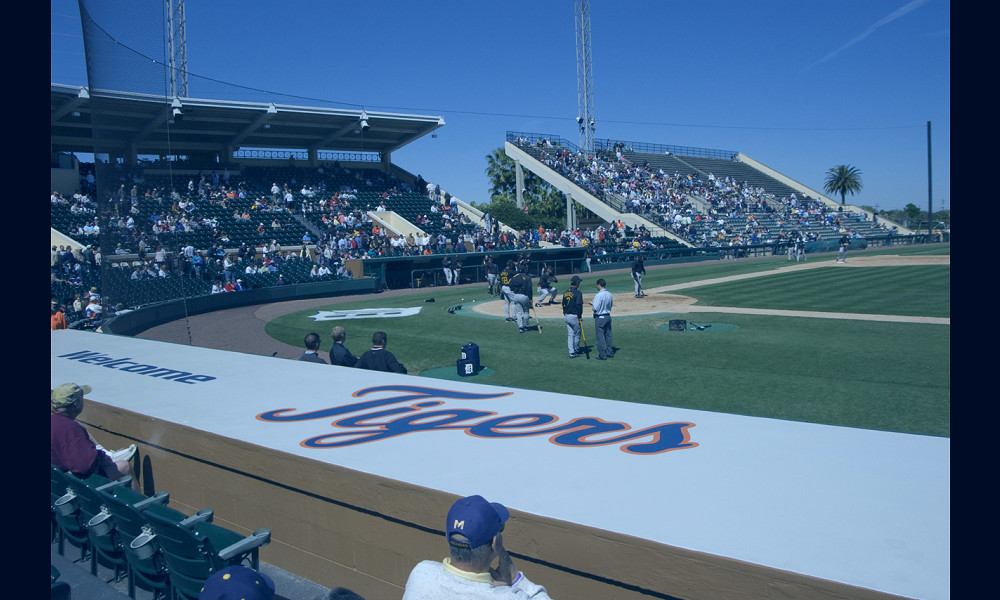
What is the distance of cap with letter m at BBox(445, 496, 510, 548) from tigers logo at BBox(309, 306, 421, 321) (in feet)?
62.7

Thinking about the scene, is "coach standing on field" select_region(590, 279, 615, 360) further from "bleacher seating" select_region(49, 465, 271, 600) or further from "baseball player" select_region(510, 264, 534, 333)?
"bleacher seating" select_region(49, 465, 271, 600)

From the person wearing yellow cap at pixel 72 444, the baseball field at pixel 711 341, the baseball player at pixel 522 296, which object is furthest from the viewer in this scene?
the baseball player at pixel 522 296

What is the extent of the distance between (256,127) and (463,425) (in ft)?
123

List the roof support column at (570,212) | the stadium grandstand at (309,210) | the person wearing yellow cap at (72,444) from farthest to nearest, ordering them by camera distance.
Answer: the roof support column at (570,212)
the stadium grandstand at (309,210)
the person wearing yellow cap at (72,444)

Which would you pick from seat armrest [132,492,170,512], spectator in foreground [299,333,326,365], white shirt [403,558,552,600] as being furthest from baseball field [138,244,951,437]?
white shirt [403,558,552,600]

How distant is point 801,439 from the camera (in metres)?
4.36

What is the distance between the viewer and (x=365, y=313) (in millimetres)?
23016

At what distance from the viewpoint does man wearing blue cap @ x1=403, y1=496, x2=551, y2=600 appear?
2.67 metres

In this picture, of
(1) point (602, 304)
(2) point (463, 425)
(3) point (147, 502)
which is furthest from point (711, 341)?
(3) point (147, 502)

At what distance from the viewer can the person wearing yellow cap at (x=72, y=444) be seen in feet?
16.6

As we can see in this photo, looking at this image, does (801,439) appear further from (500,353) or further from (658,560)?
(500,353)

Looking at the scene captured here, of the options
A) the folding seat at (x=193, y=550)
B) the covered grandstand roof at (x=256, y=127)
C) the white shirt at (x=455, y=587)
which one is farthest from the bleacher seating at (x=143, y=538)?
the covered grandstand roof at (x=256, y=127)

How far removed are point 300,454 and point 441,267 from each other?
3055cm

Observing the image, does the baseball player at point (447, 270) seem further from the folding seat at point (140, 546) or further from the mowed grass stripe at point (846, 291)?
the folding seat at point (140, 546)
